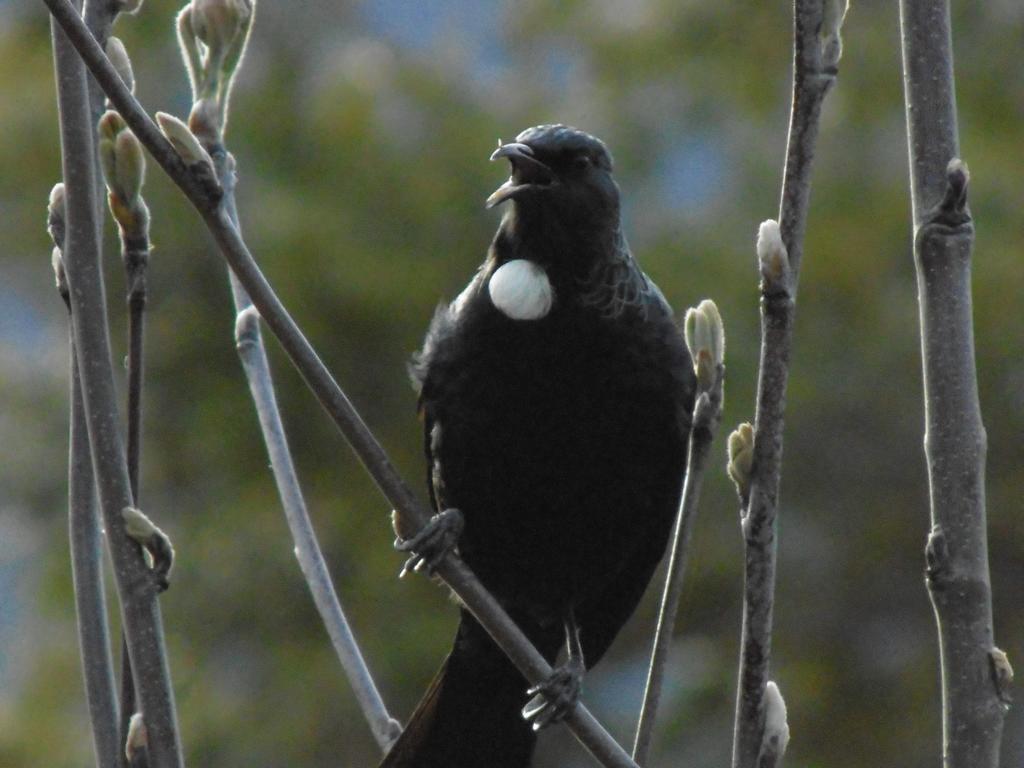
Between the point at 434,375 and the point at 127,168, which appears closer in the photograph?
the point at 127,168

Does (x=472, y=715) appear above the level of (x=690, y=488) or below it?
below

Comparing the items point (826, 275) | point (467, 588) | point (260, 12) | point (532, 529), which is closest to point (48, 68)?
point (260, 12)

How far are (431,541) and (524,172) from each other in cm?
67

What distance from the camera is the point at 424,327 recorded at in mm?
10602

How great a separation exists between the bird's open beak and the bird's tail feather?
82cm

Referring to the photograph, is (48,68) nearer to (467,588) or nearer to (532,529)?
(532,529)

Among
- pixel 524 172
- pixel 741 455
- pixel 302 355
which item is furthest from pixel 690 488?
pixel 524 172

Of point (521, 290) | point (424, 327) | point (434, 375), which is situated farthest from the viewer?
point (424, 327)

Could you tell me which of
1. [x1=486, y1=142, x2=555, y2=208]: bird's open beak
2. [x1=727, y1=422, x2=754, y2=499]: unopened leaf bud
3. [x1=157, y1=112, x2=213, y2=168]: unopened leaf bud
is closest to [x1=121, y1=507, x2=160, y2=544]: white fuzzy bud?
[x1=157, y1=112, x2=213, y2=168]: unopened leaf bud

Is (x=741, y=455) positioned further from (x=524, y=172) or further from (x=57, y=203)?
(x=524, y=172)

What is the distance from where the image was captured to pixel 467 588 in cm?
167

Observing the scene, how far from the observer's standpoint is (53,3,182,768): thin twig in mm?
1363

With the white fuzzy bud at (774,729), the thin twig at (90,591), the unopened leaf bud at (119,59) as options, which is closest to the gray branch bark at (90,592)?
the thin twig at (90,591)

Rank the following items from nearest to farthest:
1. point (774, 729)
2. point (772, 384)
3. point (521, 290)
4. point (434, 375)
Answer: point (772, 384) < point (774, 729) < point (521, 290) < point (434, 375)
